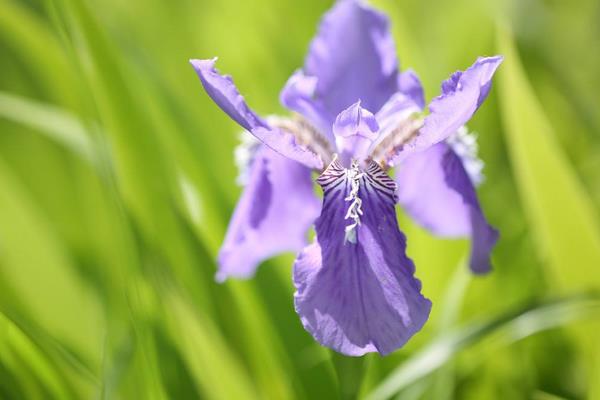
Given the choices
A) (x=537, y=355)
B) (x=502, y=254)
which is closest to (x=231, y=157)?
(x=502, y=254)

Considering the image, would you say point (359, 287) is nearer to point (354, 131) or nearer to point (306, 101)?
point (354, 131)

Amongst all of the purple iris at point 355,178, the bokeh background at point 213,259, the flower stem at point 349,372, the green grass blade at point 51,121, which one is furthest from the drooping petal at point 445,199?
the green grass blade at point 51,121


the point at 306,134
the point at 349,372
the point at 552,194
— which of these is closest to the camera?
the point at 349,372

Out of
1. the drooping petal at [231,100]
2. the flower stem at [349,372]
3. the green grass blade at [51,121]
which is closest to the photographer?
the drooping petal at [231,100]

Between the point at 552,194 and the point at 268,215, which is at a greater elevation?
the point at 268,215

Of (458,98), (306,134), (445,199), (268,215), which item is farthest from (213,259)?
(458,98)

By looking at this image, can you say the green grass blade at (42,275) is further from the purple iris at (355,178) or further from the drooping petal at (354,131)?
the drooping petal at (354,131)

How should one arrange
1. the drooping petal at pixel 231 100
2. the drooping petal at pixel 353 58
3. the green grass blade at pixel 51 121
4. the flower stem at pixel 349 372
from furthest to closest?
the green grass blade at pixel 51 121
the drooping petal at pixel 353 58
the flower stem at pixel 349 372
the drooping petal at pixel 231 100

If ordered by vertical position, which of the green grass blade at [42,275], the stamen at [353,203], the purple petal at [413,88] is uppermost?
Answer: the green grass blade at [42,275]

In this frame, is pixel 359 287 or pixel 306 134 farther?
pixel 306 134
